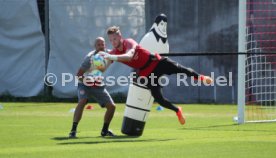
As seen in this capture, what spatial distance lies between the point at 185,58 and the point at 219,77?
48.6 inches

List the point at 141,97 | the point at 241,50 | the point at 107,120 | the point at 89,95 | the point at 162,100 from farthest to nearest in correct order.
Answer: the point at 241,50 → the point at 89,95 → the point at 107,120 → the point at 141,97 → the point at 162,100

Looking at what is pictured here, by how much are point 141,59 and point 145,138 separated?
4.33ft

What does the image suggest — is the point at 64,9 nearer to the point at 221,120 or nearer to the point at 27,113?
the point at 27,113

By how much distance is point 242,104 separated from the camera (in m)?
17.7

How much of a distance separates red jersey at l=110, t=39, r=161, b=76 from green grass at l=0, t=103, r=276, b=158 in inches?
44.6

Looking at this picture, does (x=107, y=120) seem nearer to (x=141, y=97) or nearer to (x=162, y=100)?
(x=141, y=97)

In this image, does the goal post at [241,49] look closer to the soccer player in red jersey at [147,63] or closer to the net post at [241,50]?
the net post at [241,50]

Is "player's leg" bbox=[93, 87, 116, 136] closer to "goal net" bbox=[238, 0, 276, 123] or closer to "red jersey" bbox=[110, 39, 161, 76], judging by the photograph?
"red jersey" bbox=[110, 39, 161, 76]

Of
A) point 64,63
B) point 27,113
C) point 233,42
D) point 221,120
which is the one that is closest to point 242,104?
point 221,120

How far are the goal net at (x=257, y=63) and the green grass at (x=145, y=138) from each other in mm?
717

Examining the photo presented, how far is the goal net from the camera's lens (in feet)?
57.9

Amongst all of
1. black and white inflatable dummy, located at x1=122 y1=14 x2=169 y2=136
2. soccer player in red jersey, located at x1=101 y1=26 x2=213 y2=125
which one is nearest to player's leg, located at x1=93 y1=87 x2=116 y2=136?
black and white inflatable dummy, located at x1=122 y1=14 x2=169 y2=136

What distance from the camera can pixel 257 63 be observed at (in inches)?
844

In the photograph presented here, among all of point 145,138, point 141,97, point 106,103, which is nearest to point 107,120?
point 106,103
